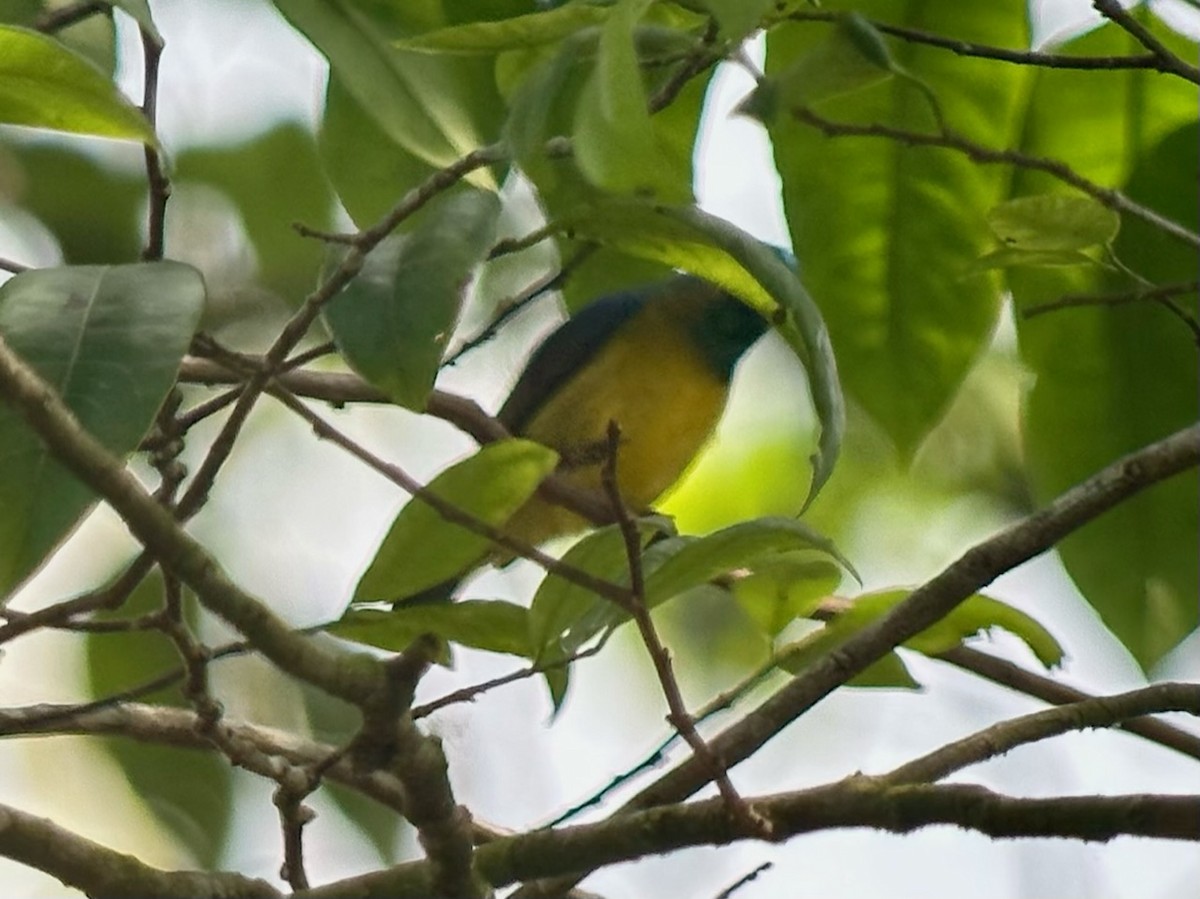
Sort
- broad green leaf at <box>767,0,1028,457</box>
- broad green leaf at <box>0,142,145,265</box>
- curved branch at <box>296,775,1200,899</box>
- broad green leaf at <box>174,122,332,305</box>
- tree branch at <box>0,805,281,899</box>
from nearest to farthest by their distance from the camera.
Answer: curved branch at <box>296,775,1200,899</box>, tree branch at <box>0,805,281,899</box>, broad green leaf at <box>767,0,1028,457</box>, broad green leaf at <box>174,122,332,305</box>, broad green leaf at <box>0,142,145,265</box>

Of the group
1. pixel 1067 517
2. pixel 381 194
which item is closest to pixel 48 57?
pixel 381 194

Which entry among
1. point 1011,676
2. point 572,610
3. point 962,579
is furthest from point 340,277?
point 1011,676

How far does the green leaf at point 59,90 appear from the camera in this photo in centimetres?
124

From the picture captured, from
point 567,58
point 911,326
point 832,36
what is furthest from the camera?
point 911,326

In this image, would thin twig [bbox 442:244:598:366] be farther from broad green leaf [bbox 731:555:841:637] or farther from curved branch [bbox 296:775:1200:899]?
curved branch [bbox 296:775:1200:899]

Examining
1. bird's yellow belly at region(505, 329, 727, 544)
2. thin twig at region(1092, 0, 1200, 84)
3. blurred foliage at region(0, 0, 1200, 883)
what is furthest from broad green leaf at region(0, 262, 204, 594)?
bird's yellow belly at region(505, 329, 727, 544)

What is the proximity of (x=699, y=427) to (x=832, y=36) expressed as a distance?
5.74 feet

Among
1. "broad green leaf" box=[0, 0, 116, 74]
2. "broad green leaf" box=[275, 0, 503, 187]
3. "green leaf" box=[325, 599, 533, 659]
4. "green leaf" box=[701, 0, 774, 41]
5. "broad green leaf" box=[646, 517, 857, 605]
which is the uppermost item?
"broad green leaf" box=[0, 0, 116, 74]

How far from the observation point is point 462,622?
50.6 inches

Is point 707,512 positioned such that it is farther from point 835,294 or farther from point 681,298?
point 835,294

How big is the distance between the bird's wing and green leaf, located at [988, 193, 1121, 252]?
1603 mm

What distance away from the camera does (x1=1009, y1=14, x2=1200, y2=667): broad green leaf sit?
1.82 m

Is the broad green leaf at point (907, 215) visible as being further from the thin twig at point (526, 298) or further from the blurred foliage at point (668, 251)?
the thin twig at point (526, 298)

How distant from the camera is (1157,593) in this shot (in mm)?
1809
